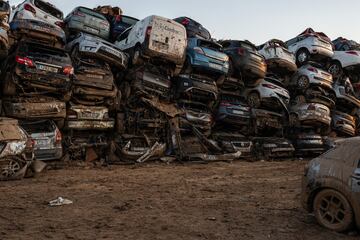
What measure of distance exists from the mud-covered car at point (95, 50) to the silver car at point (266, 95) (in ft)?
21.9

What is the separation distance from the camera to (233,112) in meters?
16.5

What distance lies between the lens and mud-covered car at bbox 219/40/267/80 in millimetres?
17281

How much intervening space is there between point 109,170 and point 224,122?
615 cm

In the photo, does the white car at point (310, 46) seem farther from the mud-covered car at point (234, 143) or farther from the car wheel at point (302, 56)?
the mud-covered car at point (234, 143)

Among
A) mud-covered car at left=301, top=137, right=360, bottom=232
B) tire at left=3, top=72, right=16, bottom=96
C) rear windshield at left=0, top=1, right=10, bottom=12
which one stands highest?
rear windshield at left=0, top=1, right=10, bottom=12

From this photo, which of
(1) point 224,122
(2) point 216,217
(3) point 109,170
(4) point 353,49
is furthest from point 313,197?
(4) point 353,49

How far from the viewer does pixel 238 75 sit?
1798 cm

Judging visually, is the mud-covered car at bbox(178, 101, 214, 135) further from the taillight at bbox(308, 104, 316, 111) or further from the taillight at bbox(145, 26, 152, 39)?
the taillight at bbox(308, 104, 316, 111)

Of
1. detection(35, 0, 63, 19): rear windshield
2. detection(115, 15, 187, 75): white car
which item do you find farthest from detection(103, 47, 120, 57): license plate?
detection(35, 0, 63, 19): rear windshield

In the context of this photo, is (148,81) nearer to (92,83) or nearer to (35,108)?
(92,83)

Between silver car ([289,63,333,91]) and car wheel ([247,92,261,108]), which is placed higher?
silver car ([289,63,333,91])

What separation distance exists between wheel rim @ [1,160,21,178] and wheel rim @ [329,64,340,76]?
64.3 feet

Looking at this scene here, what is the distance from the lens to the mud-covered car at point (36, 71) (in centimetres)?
1148

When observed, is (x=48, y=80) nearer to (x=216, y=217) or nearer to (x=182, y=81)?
(x=182, y=81)
